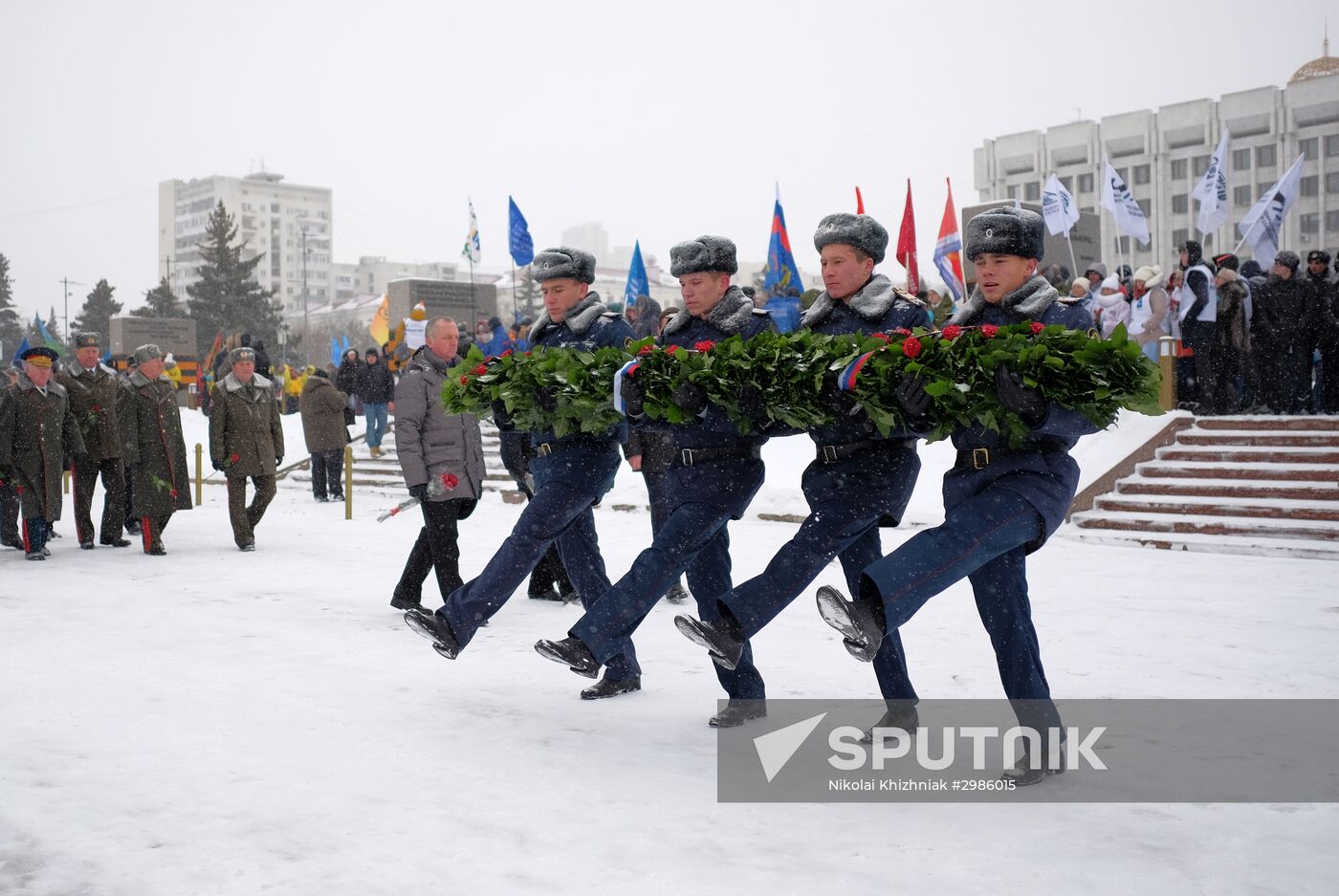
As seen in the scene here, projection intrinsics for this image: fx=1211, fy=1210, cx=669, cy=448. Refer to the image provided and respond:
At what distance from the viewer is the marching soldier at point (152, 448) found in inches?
467

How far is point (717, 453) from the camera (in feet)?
16.9

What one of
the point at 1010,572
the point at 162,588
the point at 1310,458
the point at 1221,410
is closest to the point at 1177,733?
the point at 1010,572

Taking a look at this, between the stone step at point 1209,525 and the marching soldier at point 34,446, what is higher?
the marching soldier at point 34,446

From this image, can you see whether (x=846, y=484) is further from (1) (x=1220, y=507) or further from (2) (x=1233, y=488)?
(2) (x=1233, y=488)

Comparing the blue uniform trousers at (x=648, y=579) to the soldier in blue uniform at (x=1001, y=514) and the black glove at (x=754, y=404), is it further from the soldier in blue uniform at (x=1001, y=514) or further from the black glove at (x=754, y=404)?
the soldier in blue uniform at (x=1001, y=514)

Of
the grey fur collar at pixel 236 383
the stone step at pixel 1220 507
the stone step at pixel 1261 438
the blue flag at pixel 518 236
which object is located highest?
the blue flag at pixel 518 236

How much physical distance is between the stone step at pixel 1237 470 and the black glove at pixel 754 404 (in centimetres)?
1009

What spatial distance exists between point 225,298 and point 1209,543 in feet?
190

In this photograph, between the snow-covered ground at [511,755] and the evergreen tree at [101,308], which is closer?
the snow-covered ground at [511,755]

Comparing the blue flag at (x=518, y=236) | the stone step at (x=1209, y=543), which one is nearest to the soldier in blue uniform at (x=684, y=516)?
the stone step at (x=1209, y=543)

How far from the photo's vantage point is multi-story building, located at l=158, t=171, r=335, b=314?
496 ft

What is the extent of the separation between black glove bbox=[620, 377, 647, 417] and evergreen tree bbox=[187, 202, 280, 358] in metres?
59.5

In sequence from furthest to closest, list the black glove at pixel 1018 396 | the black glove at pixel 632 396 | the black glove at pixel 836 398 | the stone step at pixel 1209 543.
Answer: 1. the stone step at pixel 1209 543
2. the black glove at pixel 632 396
3. the black glove at pixel 836 398
4. the black glove at pixel 1018 396

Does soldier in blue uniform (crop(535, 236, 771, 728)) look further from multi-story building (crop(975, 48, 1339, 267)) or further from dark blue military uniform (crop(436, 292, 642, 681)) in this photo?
multi-story building (crop(975, 48, 1339, 267))
